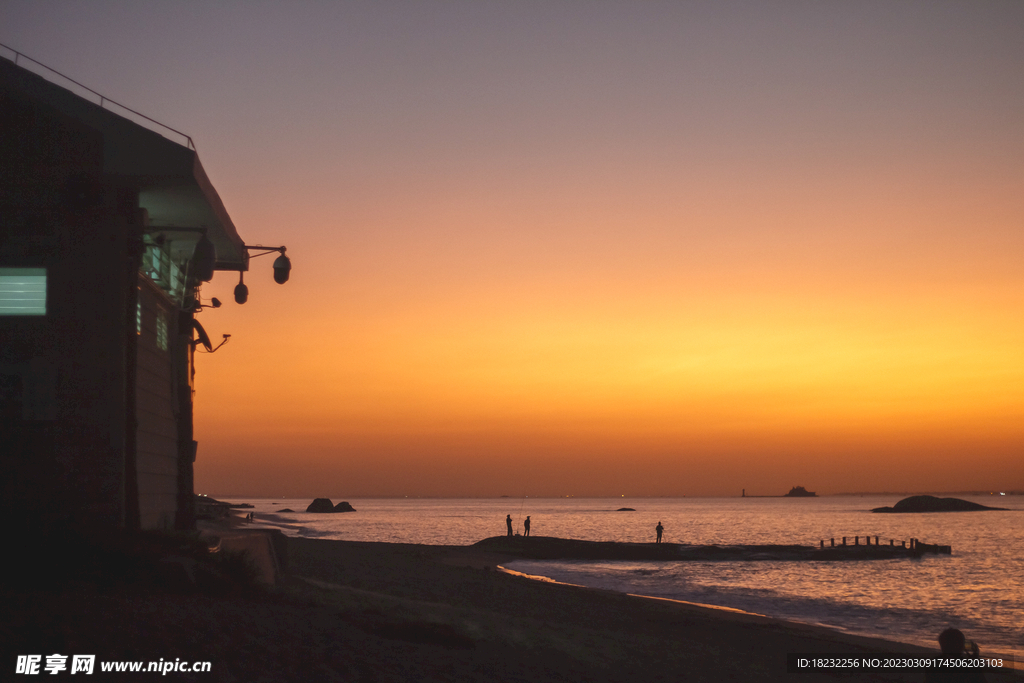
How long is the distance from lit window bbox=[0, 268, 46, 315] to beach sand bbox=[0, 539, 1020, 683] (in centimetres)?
554

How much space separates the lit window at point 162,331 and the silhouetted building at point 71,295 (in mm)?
2860

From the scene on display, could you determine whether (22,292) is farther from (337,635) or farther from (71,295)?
(337,635)

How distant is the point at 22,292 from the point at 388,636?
30.5 feet

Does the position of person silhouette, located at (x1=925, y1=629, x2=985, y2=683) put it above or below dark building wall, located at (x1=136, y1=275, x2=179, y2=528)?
below

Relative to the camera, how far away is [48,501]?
1396 cm

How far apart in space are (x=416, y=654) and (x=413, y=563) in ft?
82.3

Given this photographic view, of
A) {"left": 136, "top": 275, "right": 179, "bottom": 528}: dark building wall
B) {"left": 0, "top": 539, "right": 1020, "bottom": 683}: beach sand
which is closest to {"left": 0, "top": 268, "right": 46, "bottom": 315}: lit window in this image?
{"left": 136, "top": 275, "right": 179, "bottom": 528}: dark building wall

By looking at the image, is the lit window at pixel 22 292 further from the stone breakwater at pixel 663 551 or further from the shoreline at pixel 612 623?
the stone breakwater at pixel 663 551

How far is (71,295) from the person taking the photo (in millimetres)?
14461

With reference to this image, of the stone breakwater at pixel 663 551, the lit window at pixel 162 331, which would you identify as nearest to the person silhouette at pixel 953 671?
the lit window at pixel 162 331

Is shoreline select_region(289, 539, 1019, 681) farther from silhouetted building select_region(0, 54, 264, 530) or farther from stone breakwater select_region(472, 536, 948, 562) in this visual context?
stone breakwater select_region(472, 536, 948, 562)

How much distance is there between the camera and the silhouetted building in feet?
46.1

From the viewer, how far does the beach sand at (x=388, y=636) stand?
9.66m

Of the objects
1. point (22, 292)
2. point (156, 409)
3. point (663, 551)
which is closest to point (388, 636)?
point (156, 409)
